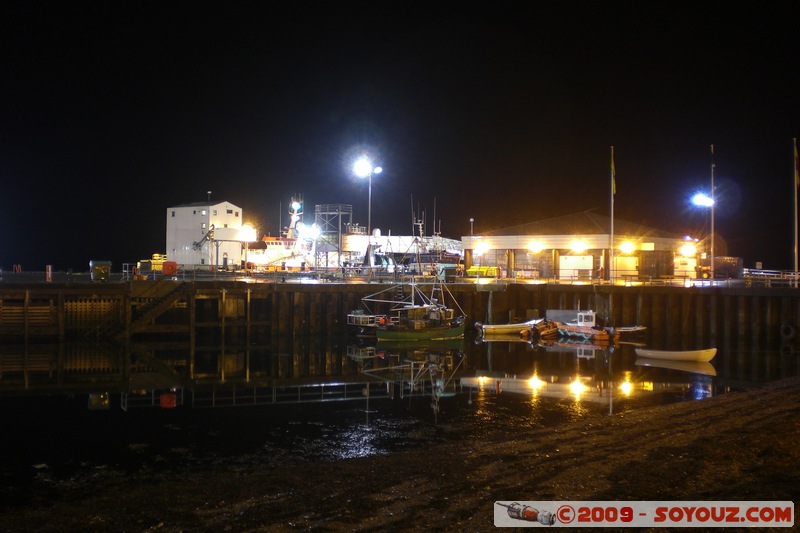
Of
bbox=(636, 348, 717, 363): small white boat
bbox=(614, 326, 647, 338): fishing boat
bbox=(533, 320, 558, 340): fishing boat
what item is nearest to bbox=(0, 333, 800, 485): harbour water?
bbox=(636, 348, 717, 363): small white boat

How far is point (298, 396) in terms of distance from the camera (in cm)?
2286

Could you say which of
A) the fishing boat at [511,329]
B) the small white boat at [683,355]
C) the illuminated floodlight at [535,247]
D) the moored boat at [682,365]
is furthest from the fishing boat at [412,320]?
the illuminated floodlight at [535,247]

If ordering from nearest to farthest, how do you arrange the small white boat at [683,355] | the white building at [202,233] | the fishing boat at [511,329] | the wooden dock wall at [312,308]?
1. the small white boat at [683,355]
2. the wooden dock wall at [312,308]
3. the fishing boat at [511,329]
4. the white building at [202,233]

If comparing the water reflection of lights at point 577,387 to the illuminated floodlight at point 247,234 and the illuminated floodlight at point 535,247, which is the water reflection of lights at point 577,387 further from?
the illuminated floodlight at point 247,234

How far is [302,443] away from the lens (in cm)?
1666

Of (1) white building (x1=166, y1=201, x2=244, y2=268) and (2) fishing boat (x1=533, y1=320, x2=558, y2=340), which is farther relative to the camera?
(1) white building (x1=166, y1=201, x2=244, y2=268)

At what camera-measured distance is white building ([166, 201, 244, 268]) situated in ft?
206

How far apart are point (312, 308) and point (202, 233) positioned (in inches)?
1131

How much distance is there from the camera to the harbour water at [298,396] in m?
16.1

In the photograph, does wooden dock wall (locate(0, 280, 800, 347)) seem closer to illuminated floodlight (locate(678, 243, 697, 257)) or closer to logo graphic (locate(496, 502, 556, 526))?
illuminated floodlight (locate(678, 243, 697, 257))

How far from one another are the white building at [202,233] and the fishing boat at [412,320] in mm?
27188

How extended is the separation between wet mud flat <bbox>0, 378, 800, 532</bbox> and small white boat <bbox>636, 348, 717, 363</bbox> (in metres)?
13.3

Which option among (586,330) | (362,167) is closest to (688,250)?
(586,330)

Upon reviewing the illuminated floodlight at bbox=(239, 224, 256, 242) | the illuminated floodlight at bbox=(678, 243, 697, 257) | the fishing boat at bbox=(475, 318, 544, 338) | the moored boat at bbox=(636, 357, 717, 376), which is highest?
the illuminated floodlight at bbox=(239, 224, 256, 242)
